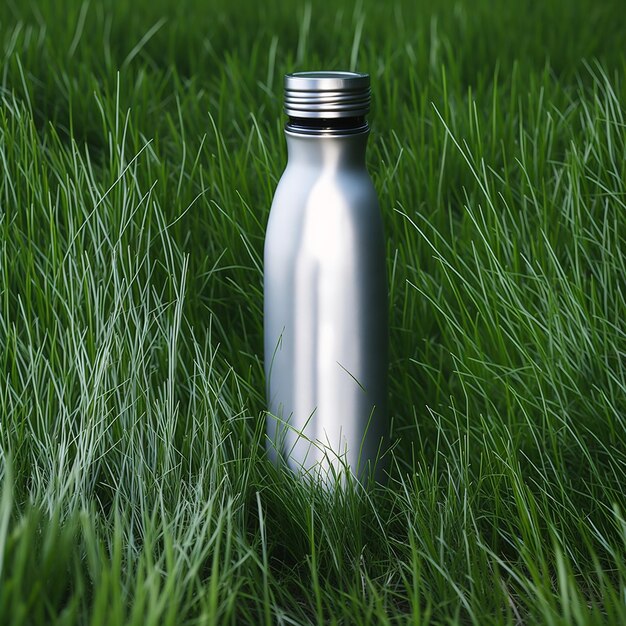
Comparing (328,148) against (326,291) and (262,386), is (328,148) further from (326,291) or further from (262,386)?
(262,386)

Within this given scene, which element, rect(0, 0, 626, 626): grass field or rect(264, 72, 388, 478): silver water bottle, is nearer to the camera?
rect(0, 0, 626, 626): grass field

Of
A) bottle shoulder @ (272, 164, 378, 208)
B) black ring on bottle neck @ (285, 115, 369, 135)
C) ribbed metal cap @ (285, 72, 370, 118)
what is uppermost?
ribbed metal cap @ (285, 72, 370, 118)

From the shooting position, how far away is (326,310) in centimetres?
113

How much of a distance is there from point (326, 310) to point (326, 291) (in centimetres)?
3

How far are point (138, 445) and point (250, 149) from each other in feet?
2.09

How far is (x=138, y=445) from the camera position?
1147 mm

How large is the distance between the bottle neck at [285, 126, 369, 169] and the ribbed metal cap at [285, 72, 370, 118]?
0.08 ft

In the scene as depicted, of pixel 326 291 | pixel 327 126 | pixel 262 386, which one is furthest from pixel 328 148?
pixel 262 386

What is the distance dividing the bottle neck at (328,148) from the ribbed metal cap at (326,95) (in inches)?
1.0

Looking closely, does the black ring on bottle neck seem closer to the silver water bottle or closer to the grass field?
the silver water bottle

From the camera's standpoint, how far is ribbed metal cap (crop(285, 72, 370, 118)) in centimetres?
106

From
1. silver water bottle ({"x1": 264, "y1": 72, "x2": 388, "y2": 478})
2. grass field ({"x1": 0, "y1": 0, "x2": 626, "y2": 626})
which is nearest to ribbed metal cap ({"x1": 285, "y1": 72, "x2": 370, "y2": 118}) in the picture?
silver water bottle ({"x1": 264, "y1": 72, "x2": 388, "y2": 478})

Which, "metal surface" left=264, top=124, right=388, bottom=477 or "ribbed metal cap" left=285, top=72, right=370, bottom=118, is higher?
"ribbed metal cap" left=285, top=72, right=370, bottom=118

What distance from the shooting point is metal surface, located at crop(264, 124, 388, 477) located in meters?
1.10
